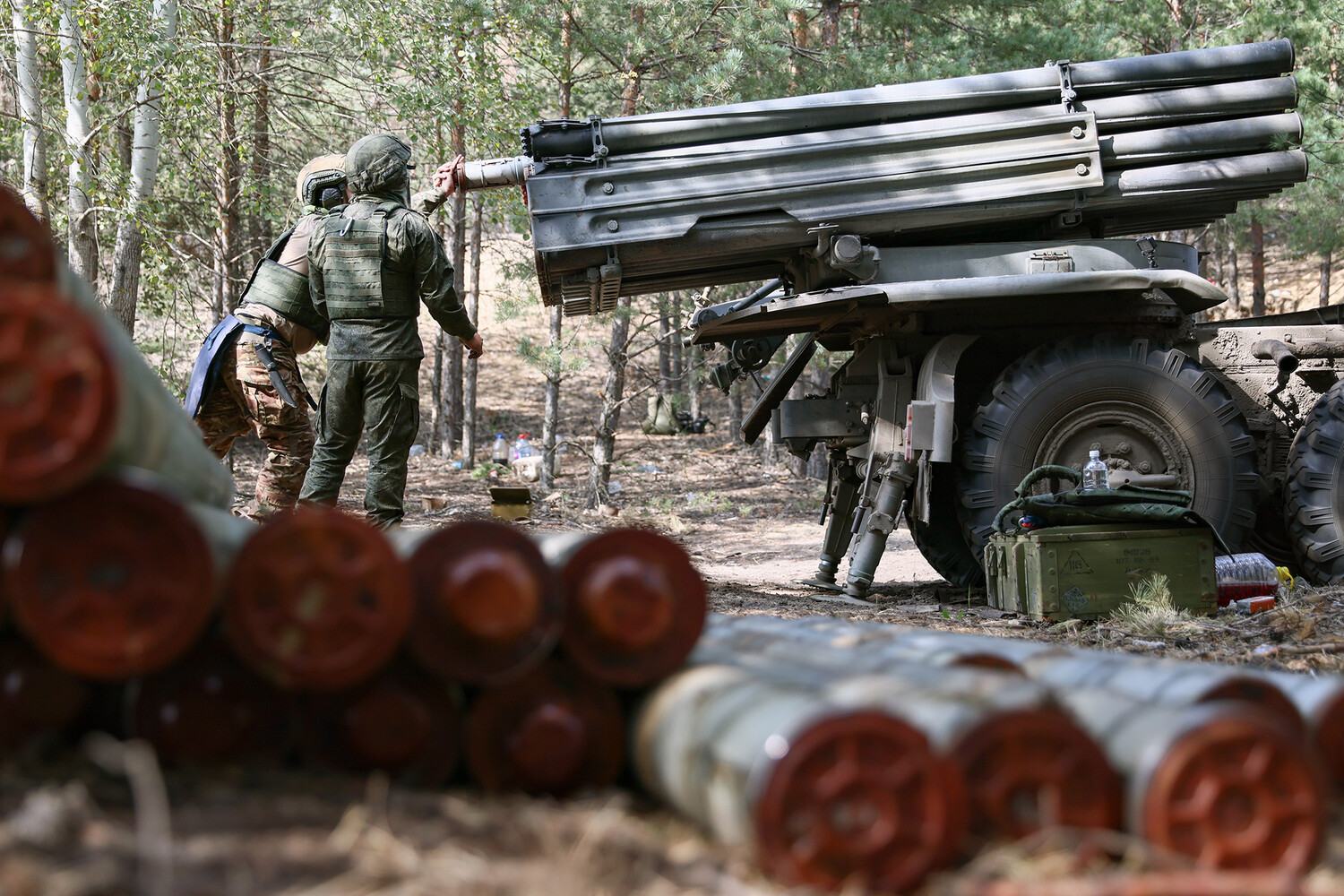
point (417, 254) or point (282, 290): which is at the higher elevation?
point (417, 254)

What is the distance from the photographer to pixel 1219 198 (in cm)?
704

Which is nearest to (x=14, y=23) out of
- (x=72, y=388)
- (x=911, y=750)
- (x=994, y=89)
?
(x=994, y=89)

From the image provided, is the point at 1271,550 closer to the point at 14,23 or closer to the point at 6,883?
the point at 6,883

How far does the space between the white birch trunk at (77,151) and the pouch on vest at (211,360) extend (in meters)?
2.69

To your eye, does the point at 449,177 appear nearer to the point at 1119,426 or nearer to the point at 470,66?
the point at 1119,426

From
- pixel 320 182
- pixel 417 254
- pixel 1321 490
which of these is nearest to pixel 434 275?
pixel 417 254

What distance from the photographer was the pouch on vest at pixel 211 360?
6.36m

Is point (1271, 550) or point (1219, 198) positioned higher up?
point (1219, 198)

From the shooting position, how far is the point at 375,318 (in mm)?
6277

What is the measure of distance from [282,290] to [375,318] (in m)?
0.80

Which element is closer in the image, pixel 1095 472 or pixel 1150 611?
pixel 1150 611

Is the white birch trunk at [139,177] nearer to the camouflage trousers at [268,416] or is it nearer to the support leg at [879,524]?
the camouflage trousers at [268,416]

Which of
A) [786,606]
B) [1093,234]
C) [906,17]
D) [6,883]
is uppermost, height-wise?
[906,17]

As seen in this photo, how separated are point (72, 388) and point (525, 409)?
24.6 m
